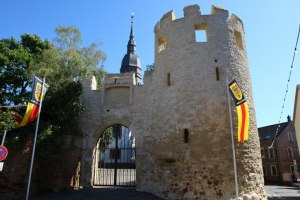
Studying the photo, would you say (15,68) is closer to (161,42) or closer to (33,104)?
(33,104)

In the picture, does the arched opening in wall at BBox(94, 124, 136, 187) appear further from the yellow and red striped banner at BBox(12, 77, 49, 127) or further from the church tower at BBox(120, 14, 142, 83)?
the church tower at BBox(120, 14, 142, 83)

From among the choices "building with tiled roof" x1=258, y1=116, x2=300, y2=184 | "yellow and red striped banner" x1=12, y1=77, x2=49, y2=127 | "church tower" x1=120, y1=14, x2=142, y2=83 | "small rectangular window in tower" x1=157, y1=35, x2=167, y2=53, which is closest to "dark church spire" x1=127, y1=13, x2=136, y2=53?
"church tower" x1=120, y1=14, x2=142, y2=83

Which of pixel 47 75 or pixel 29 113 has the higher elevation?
pixel 47 75

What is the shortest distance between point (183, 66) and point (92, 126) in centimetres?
656

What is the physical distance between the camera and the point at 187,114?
12367 mm

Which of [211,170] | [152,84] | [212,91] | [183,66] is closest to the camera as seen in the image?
[211,170]

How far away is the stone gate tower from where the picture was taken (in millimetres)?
11383

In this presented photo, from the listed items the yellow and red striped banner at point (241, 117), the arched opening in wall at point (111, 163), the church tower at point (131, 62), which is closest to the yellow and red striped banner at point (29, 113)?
the arched opening in wall at point (111, 163)

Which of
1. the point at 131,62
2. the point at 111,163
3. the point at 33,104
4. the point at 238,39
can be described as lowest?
the point at 111,163

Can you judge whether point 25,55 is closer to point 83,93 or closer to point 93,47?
point 83,93

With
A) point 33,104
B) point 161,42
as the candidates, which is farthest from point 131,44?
point 33,104

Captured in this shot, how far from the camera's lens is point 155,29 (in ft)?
50.7

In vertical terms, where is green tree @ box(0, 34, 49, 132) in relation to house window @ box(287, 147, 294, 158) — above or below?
above

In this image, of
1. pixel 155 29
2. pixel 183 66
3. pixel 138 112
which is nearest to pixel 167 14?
pixel 155 29
